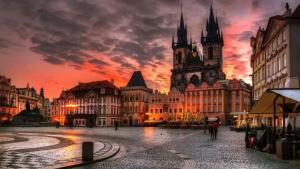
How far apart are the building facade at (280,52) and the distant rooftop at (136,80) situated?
75193 millimetres

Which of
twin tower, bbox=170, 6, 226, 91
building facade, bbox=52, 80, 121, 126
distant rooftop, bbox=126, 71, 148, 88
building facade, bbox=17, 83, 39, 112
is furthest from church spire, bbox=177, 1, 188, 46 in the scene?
building facade, bbox=17, 83, 39, 112

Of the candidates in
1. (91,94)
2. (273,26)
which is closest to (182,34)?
(91,94)

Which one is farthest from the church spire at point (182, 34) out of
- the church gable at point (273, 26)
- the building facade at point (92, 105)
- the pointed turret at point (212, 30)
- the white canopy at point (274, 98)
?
the white canopy at point (274, 98)

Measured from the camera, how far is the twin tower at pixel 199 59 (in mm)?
141500

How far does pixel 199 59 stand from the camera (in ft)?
495

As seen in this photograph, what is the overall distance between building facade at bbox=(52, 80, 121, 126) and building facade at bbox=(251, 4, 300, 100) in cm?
6819

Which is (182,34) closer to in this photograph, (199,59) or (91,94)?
(199,59)

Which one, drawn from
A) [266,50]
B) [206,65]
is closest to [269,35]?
[266,50]

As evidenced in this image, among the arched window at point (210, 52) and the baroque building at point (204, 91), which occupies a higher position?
the arched window at point (210, 52)

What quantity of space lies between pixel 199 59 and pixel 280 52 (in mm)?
106802

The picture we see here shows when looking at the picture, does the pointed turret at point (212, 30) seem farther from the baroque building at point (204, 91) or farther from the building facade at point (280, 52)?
the building facade at point (280, 52)

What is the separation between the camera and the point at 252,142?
23391 mm

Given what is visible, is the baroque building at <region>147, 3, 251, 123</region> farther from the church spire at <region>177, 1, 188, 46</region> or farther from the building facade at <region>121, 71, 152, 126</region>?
the church spire at <region>177, 1, 188, 46</region>

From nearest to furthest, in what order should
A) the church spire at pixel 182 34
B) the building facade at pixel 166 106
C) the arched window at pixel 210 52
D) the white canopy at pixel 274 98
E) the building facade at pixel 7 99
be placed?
the white canopy at pixel 274 98 < the building facade at pixel 166 106 < the building facade at pixel 7 99 < the arched window at pixel 210 52 < the church spire at pixel 182 34
